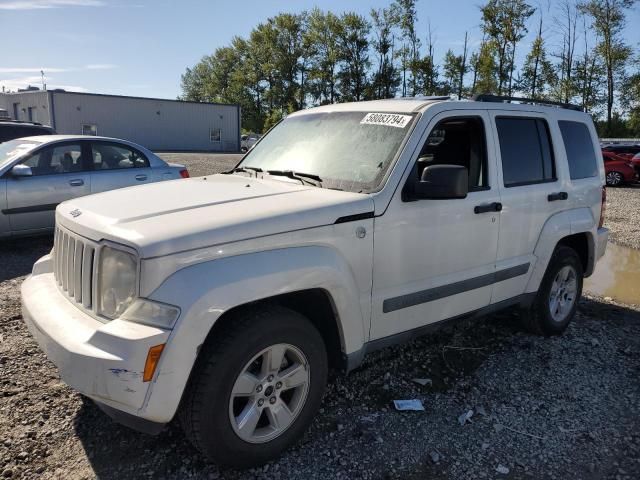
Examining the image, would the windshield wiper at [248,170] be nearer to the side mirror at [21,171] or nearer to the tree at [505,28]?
the side mirror at [21,171]

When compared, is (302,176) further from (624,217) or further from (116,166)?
(624,217)

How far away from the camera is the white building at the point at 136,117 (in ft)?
121

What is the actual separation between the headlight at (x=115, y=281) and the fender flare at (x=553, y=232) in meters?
3.29

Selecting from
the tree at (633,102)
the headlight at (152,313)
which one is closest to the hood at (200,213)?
the headlight at (152,313)

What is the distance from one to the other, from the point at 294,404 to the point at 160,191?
1.60 metres

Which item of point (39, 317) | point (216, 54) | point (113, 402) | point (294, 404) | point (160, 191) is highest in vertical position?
point (216, 54)

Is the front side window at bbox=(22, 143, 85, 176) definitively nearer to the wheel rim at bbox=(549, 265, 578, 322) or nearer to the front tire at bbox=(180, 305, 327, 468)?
the front tire at bbox=(180, 305, 327, 468)

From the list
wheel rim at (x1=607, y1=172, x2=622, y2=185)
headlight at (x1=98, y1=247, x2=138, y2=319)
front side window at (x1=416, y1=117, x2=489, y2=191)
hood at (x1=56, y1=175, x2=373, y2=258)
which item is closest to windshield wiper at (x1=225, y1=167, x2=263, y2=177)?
hood at (x1=56, y1=175, x2=373, y2=258)

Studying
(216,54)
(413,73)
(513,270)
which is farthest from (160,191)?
(216,54)

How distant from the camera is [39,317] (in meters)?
2.80

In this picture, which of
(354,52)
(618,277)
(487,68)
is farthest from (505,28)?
(618,277)

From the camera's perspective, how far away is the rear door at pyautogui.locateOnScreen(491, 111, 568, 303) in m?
3.97

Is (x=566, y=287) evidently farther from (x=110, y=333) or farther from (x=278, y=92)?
(x=278, y=92)

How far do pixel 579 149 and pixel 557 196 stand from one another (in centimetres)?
75
